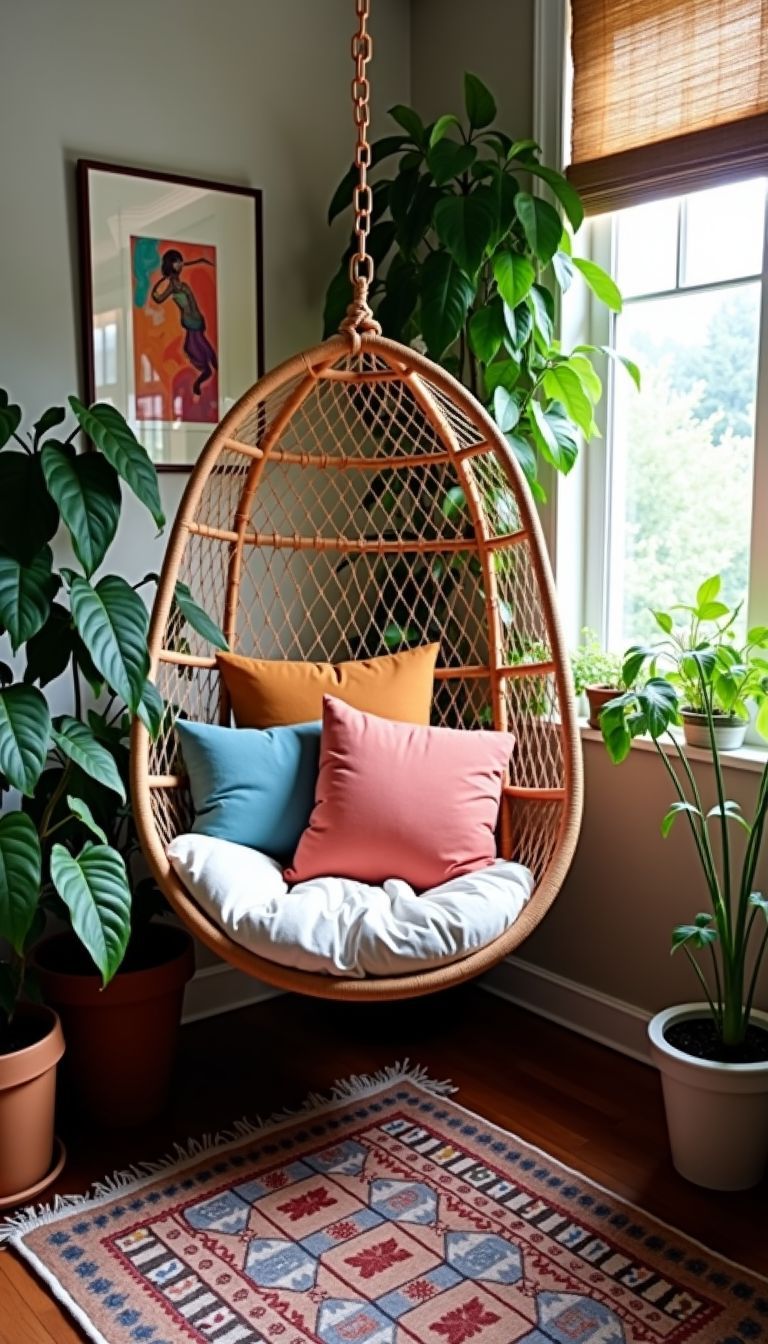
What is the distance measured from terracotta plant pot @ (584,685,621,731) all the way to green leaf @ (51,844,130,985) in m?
1.09

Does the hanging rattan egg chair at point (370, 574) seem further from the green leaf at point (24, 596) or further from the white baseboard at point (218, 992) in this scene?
the white baseboard at point (218, 992)

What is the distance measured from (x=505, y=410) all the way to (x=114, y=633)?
993 mm

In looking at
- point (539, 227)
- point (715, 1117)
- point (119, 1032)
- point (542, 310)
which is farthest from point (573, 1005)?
point (539, 227)

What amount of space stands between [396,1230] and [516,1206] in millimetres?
216

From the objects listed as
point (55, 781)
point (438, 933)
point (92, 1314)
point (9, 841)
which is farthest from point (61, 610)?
point (92, 1314)

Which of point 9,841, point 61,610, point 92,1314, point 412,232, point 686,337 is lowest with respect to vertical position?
point 92,1314

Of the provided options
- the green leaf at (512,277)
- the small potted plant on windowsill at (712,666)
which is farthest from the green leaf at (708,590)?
the green leaf at (512,277)

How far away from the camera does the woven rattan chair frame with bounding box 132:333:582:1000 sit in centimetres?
216

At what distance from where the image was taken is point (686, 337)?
8.12 feet

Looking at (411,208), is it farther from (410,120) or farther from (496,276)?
A: (496,276)

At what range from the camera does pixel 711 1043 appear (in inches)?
82.3

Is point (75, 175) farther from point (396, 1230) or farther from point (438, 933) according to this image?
point (396, 1230)

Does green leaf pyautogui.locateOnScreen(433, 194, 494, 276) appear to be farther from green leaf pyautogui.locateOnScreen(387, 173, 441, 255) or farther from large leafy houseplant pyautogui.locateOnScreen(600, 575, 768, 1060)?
large leafy houseplant pyautogui.locateOnScreen(600, 575, 768, 1060)

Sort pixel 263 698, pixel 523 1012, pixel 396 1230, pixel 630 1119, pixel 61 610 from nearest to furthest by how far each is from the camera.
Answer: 1. pixel 396 1230
2. pixel 61 610
3. pixel 630 1119
4. pixel 263 698
5. pixel 523 1012
